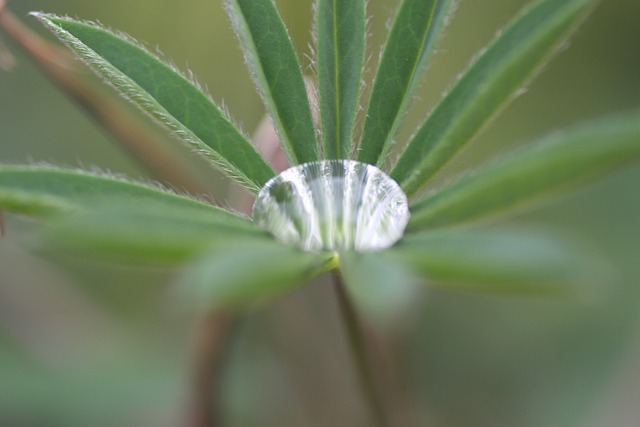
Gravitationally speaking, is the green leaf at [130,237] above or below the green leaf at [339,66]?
below

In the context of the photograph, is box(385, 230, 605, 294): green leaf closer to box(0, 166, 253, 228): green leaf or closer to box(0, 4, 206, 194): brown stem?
box(0, 166, 253, 228): green leaf

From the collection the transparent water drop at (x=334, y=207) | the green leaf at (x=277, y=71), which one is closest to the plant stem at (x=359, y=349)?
the transparent water drop at (x=334, y=207)

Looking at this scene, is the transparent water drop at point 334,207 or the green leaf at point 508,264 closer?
the green leaf at point 508,264

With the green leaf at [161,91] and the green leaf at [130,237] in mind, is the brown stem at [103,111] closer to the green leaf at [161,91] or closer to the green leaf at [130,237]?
the green leaf at [161,91]

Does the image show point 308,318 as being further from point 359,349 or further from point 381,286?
point 381,286

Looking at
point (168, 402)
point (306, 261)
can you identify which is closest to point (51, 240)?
point (306, 261)

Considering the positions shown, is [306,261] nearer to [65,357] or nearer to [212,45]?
[65,357]

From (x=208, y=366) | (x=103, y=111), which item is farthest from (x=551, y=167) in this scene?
(x=103, y=111)

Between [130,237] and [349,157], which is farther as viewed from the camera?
[349,157]
